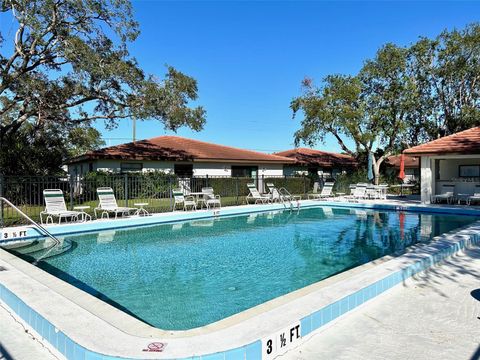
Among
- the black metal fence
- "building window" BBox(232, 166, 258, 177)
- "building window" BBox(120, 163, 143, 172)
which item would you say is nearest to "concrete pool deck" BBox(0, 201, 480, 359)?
the black metal fence

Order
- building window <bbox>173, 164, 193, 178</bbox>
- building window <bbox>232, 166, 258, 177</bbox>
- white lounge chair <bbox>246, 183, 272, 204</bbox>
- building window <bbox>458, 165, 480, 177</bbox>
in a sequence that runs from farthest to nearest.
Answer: building window <bbox>232, 166, 258, 177</bbox> < building window <bbox>173, 164, 193, 178</bbox> < building window <bbox>458, 165, 480, 177</bbox> < white lounge chair <bbox>246, 183, 272, 204</bbox>

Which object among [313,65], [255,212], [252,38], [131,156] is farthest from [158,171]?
[313,65]

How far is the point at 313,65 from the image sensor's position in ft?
94.5

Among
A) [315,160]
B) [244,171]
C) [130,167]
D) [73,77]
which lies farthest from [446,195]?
[73,77]

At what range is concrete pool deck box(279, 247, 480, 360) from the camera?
3.57 meters

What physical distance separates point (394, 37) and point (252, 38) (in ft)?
37.7

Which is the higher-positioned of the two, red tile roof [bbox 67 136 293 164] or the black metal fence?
red tile roof [bbox 67 136 293 164]

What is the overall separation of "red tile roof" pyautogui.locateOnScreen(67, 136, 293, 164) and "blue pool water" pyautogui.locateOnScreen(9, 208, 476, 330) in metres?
→ 10.4

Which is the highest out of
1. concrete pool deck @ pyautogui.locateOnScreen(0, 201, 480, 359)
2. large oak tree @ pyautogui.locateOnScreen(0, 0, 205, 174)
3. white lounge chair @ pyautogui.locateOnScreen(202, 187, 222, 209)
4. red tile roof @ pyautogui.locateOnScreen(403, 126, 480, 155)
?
large oak tree @ pyautogui.locateOnScreen(0, 0, 205, 174)

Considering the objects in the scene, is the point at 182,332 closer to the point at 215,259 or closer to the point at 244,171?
the point at 215,259

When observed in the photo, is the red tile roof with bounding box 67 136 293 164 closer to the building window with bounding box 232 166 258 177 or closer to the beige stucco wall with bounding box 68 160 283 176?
the beige stucco wall with bounding box 68 160 283 176

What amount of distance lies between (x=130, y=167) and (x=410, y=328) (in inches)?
849

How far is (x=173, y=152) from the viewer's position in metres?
25.6

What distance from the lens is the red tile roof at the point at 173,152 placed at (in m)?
23.1
